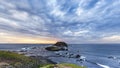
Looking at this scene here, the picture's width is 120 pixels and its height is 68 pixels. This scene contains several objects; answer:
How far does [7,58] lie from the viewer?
32.5 metres

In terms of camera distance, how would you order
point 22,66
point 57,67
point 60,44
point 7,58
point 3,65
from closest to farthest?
point 57,67 → point 3,65 → point 22,66 → point 7,58 → point 60,44

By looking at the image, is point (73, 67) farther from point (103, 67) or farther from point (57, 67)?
point (103, 67)

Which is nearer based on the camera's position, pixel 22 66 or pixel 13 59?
pixel 22 66

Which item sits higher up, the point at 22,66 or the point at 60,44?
the point at 60,44

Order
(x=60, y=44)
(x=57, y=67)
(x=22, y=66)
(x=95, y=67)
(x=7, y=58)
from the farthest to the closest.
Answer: (x=60, y=44) < (x=95, y=67) < (x=7, y=58) < (x=22, y=66) < (x=57, y=67)

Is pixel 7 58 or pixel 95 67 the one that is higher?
pixel 7 58

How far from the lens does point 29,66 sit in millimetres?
32094

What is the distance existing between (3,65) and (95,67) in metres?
31.1

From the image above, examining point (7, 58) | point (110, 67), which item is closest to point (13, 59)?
point (7, 58)

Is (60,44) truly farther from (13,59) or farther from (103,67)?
(13,59)

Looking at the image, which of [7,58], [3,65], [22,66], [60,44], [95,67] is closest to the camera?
[3,65]

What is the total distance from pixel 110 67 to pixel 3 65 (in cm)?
3518

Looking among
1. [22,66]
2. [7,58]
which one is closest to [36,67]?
[22,66]

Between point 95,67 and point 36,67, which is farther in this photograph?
point 95,67
